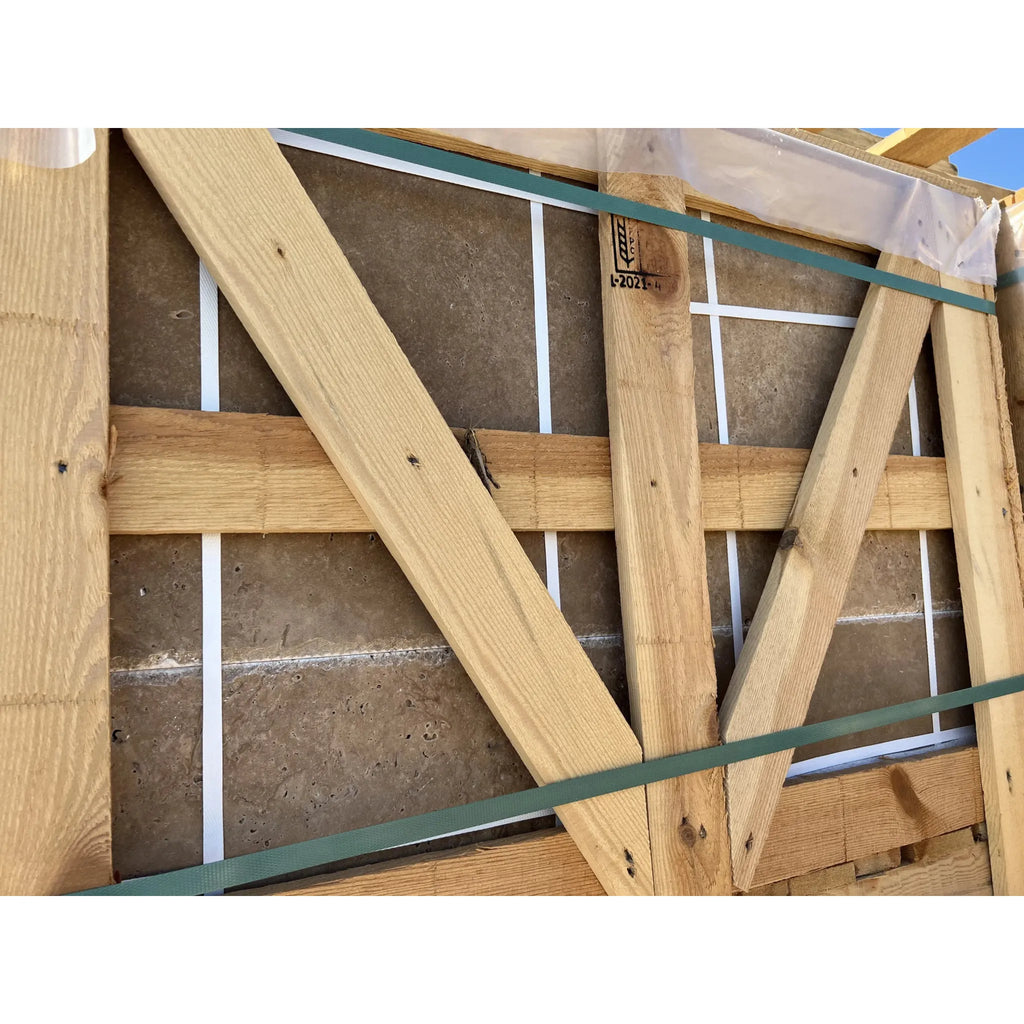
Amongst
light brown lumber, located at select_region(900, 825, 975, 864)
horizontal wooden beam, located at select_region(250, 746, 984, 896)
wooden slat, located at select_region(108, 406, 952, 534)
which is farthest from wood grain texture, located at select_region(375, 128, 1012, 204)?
light brown lumber, located at select_region(900, 825, 975, 864)

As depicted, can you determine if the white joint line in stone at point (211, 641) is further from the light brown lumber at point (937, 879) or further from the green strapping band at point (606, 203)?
the light brown lumber at point (937, 879)

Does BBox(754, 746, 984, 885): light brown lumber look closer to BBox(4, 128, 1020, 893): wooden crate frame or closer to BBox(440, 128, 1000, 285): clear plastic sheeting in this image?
BBox(4, 128, 1020, 893): wooden crate frame

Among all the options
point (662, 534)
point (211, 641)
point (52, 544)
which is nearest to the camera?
point (52, 544)

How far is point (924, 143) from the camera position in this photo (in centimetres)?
244

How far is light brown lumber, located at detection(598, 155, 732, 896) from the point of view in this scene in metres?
1.82

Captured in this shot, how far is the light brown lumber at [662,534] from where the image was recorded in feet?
5.97

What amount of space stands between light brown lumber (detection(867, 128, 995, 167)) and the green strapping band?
398mm

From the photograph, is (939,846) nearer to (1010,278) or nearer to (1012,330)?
(1012,330)

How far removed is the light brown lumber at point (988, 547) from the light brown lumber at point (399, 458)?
1.38m

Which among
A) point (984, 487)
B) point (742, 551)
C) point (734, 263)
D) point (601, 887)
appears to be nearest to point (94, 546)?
point (601, 887)

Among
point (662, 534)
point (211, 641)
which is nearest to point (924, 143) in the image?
point (662, 534)

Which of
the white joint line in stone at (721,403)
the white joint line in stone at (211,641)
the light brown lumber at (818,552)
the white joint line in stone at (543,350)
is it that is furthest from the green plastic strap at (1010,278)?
the white joint line in stone at (211,641)

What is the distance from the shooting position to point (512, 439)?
5.79 feet

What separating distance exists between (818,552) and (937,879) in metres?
1.11
